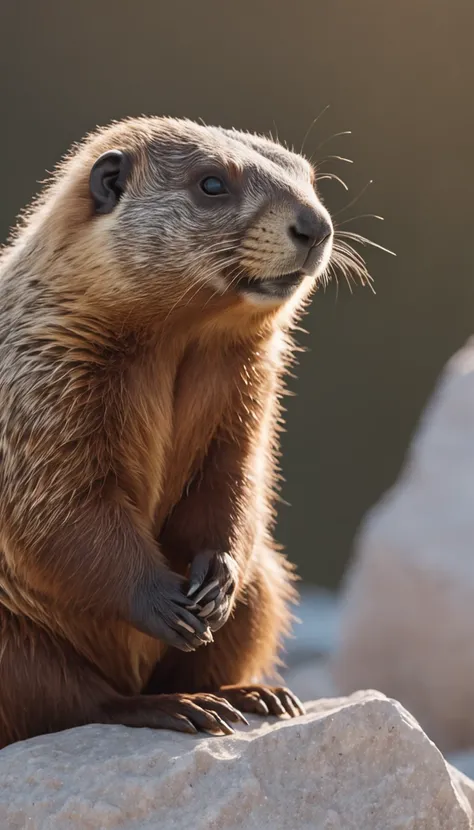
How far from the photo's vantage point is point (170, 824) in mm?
3283

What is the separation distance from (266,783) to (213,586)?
2.21 ft

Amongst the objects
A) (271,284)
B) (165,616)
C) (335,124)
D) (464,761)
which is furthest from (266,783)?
(335,124)

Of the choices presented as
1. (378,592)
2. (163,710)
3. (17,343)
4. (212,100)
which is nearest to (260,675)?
(163,710)

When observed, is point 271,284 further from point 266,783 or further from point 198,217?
point 266,783

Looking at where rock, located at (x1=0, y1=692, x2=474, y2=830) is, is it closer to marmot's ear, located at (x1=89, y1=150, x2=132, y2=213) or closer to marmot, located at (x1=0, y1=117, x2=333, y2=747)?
marmot, located at (x1=0, y1=117, x2=333, y2=747)

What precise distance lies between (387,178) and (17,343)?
21.9 ft

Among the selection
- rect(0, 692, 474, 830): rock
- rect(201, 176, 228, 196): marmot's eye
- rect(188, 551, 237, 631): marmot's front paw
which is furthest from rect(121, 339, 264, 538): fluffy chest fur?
rect(0, 692, 474, 830): rock

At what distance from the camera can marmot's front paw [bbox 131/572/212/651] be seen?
3781 mm

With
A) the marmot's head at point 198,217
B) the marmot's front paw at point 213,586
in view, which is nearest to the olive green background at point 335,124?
the marmot's head at point 198,217

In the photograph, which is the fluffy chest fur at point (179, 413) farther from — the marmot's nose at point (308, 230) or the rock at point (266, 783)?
the rock at point (266, 783)

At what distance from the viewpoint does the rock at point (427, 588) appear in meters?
6.64

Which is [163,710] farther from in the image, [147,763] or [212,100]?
[212,100]

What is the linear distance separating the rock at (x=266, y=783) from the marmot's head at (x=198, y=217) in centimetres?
125

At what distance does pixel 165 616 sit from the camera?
3.79 metres
